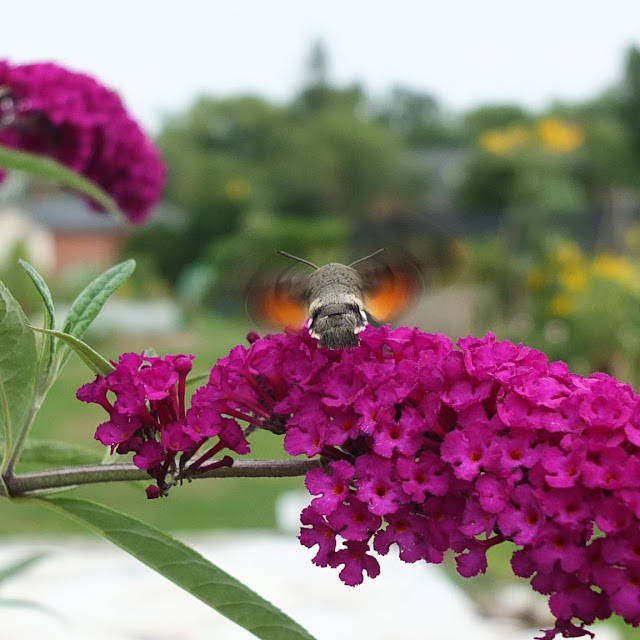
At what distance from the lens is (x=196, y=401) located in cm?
73

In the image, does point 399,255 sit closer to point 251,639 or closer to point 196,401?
point 196,401

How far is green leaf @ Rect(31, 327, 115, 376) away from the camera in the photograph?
0.70m

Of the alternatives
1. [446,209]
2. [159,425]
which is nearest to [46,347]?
[159,425]

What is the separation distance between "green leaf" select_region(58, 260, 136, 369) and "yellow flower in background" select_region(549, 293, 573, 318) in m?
4.59

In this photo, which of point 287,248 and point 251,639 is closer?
point 251,639

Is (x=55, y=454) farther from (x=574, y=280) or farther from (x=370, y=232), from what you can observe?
(x=574, y=280)

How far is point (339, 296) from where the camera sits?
807 millimetres

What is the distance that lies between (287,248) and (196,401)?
435 inches

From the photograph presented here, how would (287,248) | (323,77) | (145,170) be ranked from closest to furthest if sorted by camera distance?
(145,170), (287,248), (323,77)

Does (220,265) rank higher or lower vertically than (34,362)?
higher

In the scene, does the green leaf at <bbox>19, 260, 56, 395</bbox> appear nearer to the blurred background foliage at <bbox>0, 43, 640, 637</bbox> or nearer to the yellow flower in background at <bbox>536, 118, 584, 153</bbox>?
the blurred background foliage at <bbox>0, 43, 640, 637</bbox>

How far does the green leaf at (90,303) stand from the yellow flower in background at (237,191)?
14870mm

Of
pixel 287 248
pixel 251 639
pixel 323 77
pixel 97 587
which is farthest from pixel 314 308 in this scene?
pixel 323 77

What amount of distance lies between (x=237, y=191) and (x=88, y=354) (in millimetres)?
15077
